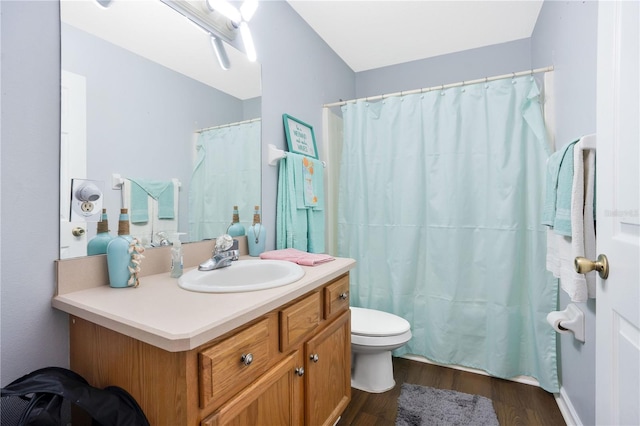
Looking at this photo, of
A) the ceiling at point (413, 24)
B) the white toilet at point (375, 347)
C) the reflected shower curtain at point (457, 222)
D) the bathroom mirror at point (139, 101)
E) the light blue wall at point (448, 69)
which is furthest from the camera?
the light blue wall at point (448, 69)

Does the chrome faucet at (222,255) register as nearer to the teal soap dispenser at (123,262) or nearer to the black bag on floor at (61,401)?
the teal soap dispenser at (123,262)

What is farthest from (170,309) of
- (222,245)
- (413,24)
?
(413,24)

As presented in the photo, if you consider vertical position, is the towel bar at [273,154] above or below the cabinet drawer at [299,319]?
above

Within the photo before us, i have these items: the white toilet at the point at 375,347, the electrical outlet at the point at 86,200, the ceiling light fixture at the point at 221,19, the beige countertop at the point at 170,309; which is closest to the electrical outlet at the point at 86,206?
the electrical outlet at the point at 86,200

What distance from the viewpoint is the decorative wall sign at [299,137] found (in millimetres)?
1964

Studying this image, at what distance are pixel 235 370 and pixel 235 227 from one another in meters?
0.88

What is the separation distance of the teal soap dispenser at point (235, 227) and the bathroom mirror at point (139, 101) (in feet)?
0.11

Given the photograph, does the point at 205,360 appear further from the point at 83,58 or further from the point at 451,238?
the point at 451,238

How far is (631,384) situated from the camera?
0.68 metres

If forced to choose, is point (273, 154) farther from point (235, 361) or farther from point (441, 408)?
point (441, 408)

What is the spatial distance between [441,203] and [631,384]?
153 cm

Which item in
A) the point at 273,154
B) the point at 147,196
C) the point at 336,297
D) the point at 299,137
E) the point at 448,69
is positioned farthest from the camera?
the point at 448,69

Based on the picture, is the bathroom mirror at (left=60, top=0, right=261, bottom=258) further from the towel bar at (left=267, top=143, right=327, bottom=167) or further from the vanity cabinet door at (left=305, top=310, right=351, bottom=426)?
the vanity cabinet door at (left=305, top=310, right=351, bottom=426)

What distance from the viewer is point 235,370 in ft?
2.87
